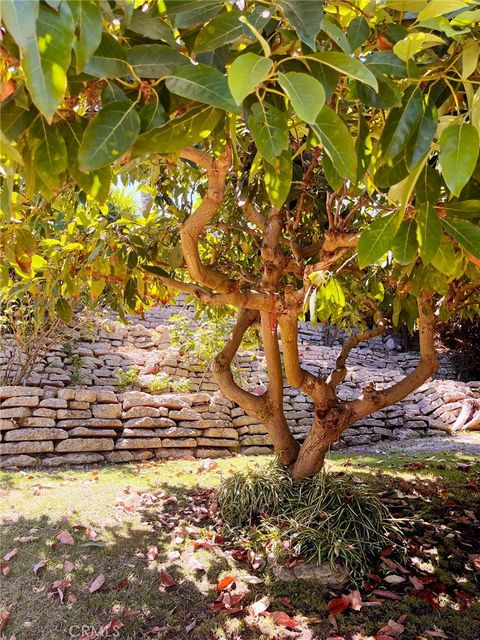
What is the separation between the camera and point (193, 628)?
2.36 meters

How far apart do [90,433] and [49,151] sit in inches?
200

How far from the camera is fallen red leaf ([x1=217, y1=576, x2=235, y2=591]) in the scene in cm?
271

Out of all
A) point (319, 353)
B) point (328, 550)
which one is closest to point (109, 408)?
point (328, 550)

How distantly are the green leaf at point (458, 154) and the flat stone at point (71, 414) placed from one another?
17.9ft

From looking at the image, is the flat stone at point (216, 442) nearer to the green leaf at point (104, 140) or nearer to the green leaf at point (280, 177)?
the green leaf at point (280, 177)

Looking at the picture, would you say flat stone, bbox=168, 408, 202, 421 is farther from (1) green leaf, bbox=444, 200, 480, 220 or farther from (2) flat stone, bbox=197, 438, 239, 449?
(1) green leaf, bbox=444, 200, 480, 220

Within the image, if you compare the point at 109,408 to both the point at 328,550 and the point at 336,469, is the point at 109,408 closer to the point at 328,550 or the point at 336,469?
the point at 336,469

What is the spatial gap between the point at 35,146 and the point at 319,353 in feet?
30.0

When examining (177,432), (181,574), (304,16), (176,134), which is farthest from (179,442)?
(304,16)

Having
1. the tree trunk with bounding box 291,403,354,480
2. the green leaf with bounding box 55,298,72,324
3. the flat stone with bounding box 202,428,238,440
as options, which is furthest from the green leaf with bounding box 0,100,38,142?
the flat stone with bounding box 202,428,238,440

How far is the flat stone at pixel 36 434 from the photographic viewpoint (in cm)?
522

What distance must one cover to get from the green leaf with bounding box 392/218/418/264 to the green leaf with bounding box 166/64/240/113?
50cm

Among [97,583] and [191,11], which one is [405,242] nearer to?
[191,11]

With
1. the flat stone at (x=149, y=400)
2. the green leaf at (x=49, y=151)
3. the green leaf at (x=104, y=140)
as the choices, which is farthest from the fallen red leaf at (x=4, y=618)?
the flat stone at (x=149, y=400)
